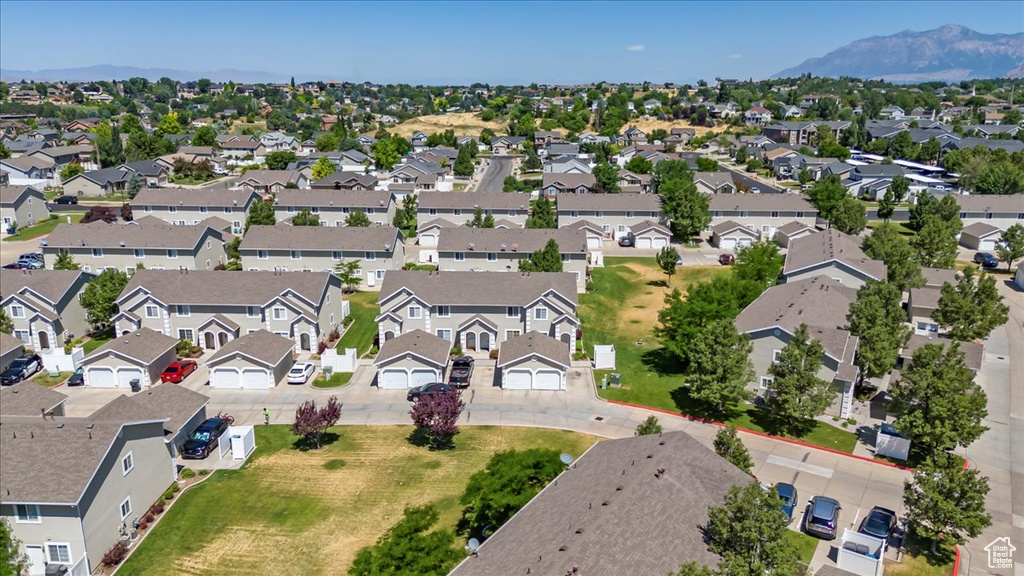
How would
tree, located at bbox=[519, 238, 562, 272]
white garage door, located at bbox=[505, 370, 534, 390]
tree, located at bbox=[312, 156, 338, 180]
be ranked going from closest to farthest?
white garage door, located at bbox=[505, 370, 534, 390] < tree, located at bbox=[519, 238, 562, 272] < tree, located at bbox=[312, 156, 338, 180]

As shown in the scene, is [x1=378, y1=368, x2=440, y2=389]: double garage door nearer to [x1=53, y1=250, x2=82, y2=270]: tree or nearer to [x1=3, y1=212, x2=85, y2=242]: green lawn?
[x1=53, y1=250, x2=82, y2=270]: tree

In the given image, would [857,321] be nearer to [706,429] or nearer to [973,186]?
[706,429]

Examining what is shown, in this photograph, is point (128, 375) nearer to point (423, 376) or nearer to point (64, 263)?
point (423, 376)

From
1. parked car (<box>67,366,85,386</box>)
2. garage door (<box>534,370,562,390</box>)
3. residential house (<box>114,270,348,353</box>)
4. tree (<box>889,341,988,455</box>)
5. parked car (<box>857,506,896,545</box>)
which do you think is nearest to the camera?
parked car (<box>857,506,896,545</box>)

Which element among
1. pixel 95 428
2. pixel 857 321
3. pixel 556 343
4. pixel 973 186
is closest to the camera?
pixel 95 428

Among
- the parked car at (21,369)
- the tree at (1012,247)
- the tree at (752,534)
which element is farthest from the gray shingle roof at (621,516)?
the tree at (1012,247)

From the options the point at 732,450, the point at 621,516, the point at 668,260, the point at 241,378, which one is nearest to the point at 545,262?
the point at 668,260

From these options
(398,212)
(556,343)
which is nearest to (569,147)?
(398,212)

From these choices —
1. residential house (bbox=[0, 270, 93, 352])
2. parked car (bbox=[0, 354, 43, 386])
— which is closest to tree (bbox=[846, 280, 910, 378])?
parked car (bbox=[0, 354, 43, 386])
